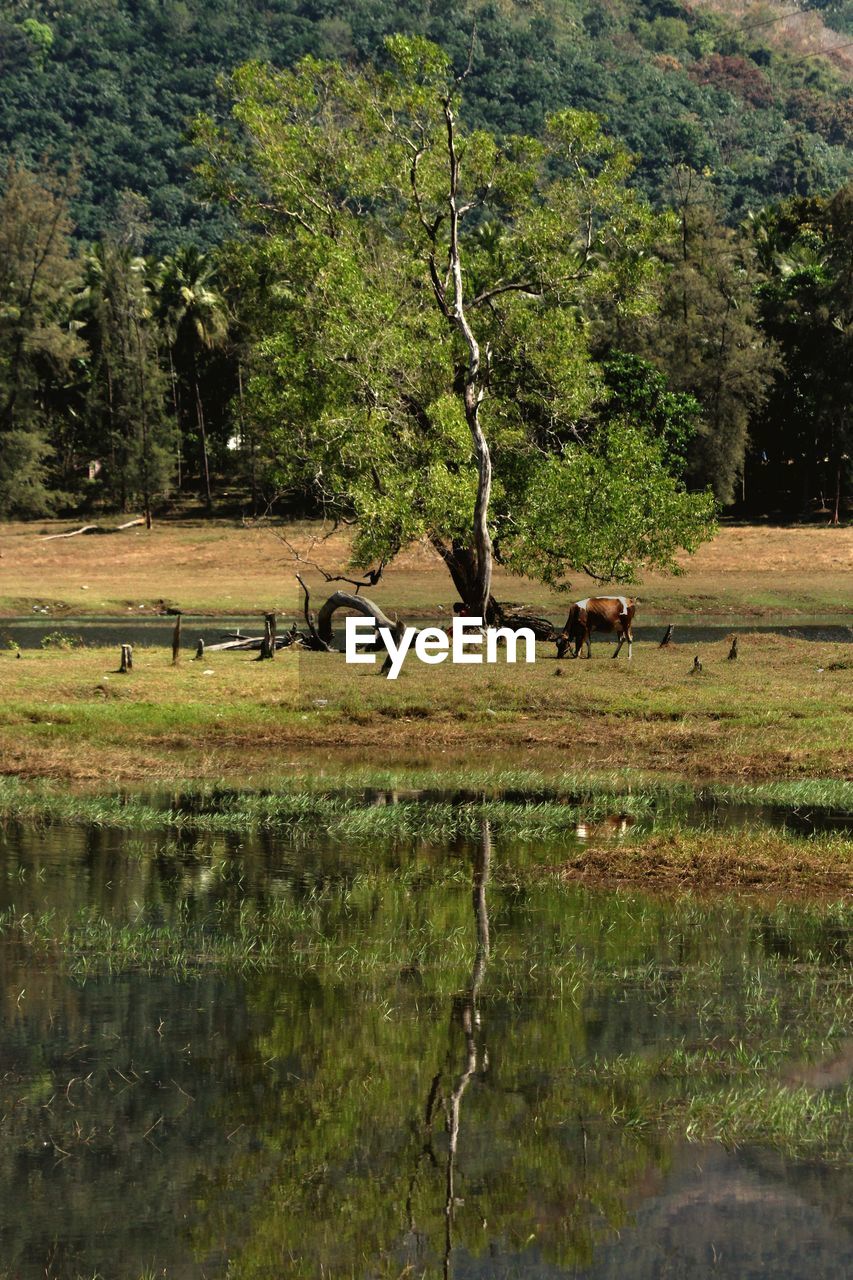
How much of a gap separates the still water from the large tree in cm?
2488

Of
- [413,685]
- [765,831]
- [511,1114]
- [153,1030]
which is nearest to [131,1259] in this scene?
[511,1114]

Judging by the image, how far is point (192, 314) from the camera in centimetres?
9350

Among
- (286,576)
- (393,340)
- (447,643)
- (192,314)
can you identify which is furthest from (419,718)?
(192,314)

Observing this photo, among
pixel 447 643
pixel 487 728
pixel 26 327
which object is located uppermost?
pixel 26 327

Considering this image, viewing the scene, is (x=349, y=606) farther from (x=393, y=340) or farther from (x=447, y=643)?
(x=393, y=340)

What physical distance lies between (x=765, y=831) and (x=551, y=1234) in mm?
11637

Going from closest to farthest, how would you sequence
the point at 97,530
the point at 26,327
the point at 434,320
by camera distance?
1. the point at 434,320
2. the point at 97,530
3. the point at 26,327

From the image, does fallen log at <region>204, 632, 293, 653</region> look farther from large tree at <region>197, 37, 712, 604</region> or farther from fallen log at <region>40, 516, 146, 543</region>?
fallen log at <region>40, 516, 146, 543</region>

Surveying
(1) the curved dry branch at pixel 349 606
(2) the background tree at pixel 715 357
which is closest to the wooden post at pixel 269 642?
(1) the curved dry branch at pixel 349 606

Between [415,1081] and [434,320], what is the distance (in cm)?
3259

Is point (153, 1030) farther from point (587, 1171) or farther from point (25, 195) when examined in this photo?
point (25, 195)

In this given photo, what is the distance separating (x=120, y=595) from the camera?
204 feet

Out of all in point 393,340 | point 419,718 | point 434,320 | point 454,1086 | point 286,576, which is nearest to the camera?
point 454,1086

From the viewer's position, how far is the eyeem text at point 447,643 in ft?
116
